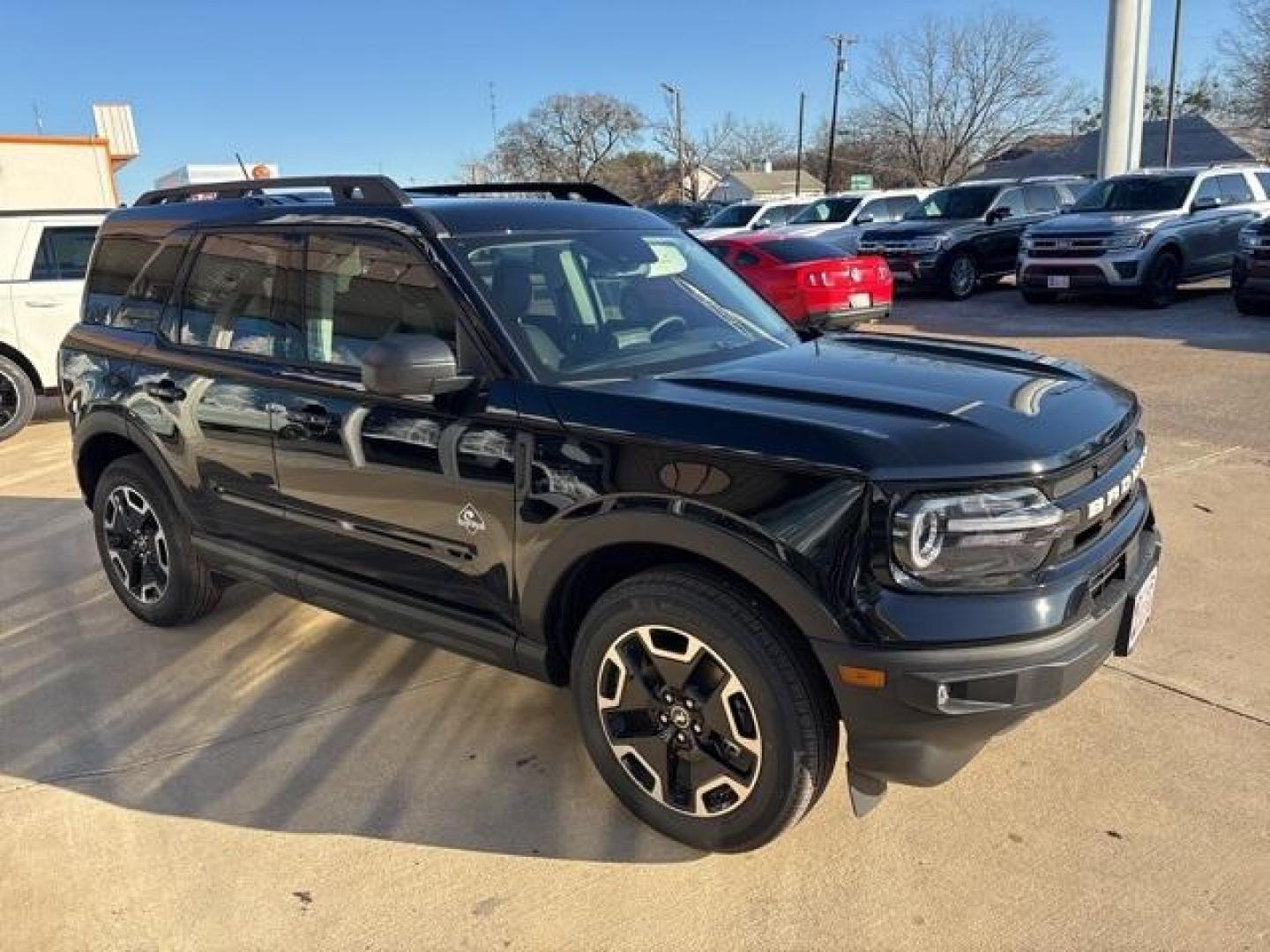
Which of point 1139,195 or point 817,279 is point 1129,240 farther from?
point 817,279

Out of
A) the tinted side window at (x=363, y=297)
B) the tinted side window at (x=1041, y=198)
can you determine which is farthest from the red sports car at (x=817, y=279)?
the tinted side window at (x=363, y=297)

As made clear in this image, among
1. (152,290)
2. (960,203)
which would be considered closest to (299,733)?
(152,290)

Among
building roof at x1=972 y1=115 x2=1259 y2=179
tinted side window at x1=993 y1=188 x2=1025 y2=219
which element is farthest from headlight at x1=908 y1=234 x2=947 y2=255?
building roof at x1=972 y1=115 x2=1259 y2=179

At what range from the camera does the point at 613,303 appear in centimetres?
338

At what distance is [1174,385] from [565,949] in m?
8.44

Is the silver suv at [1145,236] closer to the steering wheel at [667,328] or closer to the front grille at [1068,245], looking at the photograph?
the front grille at [1068,245]

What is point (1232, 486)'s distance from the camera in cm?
584

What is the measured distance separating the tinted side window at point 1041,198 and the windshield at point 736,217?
19.2ft

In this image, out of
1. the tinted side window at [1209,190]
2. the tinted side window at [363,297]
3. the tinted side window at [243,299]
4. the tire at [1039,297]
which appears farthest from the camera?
the tire at [1039,297]

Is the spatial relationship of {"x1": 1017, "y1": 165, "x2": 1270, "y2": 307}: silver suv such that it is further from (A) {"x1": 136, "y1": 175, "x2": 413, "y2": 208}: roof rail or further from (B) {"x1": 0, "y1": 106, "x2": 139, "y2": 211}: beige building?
(B) {"x1": 0, "y1": 106, "x2": 139, "y2": 211}: beige building

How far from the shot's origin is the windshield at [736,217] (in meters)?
21.5

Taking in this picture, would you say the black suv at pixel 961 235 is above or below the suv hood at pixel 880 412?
below

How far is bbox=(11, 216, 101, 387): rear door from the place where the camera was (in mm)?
8938

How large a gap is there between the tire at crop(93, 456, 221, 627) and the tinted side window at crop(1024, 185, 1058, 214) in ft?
53.5
